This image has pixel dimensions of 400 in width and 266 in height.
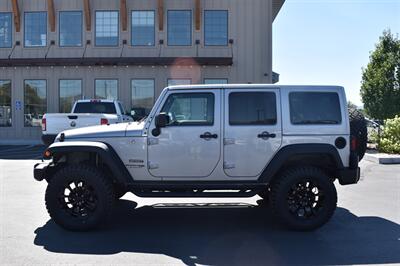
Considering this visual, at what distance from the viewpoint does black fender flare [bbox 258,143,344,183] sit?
5.94 metres

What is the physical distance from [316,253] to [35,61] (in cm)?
2120

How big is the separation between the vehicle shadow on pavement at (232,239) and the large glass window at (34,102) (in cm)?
1849

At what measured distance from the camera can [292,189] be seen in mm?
6035

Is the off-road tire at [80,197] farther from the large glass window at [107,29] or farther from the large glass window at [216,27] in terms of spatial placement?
the large glass window at [107,29]

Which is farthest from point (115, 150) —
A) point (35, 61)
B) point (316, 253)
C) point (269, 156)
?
point (35, 61)

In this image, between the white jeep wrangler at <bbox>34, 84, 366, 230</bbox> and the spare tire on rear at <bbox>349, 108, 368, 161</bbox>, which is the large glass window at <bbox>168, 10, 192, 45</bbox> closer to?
the spare tire on rear at <bbox>349, 108, 368, 161</bbox>

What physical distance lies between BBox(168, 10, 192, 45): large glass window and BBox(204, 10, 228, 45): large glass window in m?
0.91

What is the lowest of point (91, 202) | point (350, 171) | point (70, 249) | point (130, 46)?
point (70, 249)

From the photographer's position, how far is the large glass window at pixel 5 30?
24.2 metres

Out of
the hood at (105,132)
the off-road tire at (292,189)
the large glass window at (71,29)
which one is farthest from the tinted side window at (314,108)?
the large glass window at (71,29)

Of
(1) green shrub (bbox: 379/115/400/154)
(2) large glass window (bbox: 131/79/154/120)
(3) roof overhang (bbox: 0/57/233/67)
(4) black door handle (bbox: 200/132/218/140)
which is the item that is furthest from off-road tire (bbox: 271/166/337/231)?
(2) large glass window (bbox: 131/79/154/120)

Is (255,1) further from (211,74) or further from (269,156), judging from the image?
(269,156)

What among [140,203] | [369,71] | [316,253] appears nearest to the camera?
[316,253]

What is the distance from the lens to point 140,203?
26.0 feet
